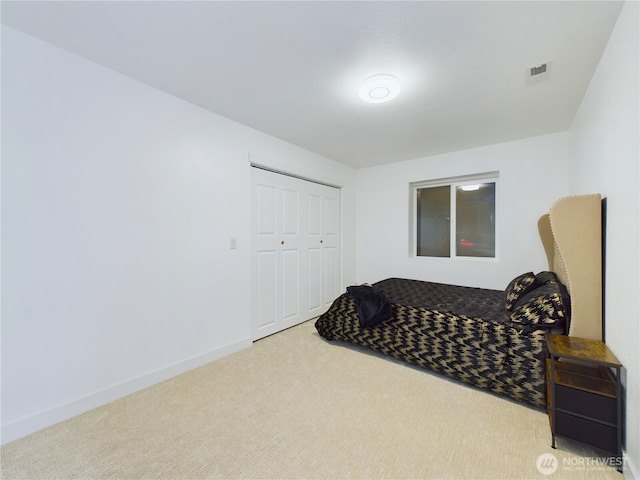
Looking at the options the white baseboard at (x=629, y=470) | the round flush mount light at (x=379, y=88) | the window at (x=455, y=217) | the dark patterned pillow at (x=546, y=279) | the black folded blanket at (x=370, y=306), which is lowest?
the white baseboard at (x=629, y=470)

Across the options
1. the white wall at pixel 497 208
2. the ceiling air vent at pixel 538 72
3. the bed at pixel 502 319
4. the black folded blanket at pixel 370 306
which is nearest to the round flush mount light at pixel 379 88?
the ceiling air vent at pixel 538 72

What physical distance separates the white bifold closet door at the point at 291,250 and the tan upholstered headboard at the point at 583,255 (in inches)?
99.7

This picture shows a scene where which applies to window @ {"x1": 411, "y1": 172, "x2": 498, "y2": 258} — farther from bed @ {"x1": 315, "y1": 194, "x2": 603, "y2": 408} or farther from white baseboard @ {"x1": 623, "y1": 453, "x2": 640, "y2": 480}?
white baseboard @ {"x1": 623, "y1": 453, "x2": 640, "y2": 480}

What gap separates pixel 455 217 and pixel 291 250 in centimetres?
235

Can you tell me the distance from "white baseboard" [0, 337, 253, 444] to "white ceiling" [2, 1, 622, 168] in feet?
7.34

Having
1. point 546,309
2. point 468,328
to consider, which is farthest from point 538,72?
point 468,328

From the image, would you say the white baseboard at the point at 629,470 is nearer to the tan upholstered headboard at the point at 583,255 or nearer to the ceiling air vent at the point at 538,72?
the tan upholstered headboard at the point at 583,255

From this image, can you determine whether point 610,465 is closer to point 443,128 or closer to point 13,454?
point 443,128

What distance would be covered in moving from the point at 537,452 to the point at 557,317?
805 mm

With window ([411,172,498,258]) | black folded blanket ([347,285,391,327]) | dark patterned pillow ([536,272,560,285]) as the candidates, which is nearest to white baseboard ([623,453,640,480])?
dark patterned pillow ([536,272,560,285])

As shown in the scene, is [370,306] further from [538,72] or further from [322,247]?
[538,72]

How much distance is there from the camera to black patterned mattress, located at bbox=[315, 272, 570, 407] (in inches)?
72.3

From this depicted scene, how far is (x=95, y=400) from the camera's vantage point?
185 cm

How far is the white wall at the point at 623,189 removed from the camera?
1234 mm
